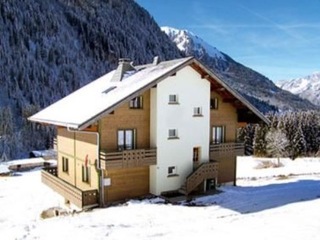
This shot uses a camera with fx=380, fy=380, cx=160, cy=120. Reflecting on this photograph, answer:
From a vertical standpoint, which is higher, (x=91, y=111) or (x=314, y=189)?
(x=91, y=111)

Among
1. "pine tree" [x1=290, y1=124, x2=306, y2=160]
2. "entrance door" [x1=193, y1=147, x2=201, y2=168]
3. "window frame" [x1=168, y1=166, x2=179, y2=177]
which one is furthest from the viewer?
"pine tree" [x1=290, y1=124, x2=306, y2=160]

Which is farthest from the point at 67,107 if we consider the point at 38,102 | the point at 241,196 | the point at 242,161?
the point at 38,102

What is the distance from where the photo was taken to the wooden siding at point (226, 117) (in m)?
25.9

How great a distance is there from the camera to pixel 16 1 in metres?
131

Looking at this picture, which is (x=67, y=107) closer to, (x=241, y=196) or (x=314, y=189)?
(x=241, y=196)

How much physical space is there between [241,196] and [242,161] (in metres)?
32.2

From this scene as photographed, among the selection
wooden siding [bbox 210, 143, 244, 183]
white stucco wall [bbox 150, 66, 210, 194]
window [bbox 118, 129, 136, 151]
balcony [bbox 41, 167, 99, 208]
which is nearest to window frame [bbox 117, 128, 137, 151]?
window [bbox 118, 129, 136, 151]

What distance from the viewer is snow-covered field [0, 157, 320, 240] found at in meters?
14.9

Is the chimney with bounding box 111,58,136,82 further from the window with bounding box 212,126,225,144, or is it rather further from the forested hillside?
the forested hillside

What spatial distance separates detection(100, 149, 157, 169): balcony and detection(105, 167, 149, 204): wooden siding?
0.75 metres

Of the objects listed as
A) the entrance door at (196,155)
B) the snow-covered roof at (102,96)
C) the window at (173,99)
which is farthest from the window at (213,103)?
the snow-covered roof at (102,96)

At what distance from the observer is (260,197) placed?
22.3 meters

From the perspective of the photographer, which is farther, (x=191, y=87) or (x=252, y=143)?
(x=252, y=143)

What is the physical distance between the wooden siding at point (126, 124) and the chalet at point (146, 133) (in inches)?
2.2
